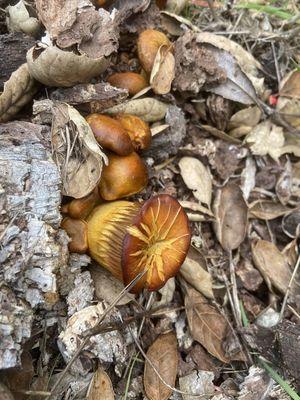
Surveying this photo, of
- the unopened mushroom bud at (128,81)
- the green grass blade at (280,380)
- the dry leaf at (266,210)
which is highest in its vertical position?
the unopened mushroom bud at (128,81)

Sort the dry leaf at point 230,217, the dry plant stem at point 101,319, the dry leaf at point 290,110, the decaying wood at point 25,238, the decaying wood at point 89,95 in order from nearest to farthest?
the decaying wood at point 25,238 < the dry plant stem at point 101,319 < the decaying wood at point 89,95 < the dry leaf at point 230,217 < the dry leaf at point 290,110

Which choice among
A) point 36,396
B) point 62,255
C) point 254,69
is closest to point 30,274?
point 62,255

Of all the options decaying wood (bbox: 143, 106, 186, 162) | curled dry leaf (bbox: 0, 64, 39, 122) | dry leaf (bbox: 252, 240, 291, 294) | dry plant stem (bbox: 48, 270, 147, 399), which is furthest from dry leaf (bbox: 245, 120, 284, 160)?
curled dry leaf (bbox: 0, 64, 39, 122)

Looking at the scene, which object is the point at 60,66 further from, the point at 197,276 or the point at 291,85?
the point at 291,85

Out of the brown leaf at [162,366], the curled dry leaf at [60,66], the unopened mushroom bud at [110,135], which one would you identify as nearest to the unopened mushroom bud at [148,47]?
the curled dry leaf at [60,66]

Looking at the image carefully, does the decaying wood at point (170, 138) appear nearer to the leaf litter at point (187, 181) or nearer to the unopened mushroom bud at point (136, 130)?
the leaf litter at point (187, 181)

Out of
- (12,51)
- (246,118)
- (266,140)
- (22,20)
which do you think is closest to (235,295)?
(266,140)

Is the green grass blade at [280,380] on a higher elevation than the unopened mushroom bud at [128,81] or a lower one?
lower
